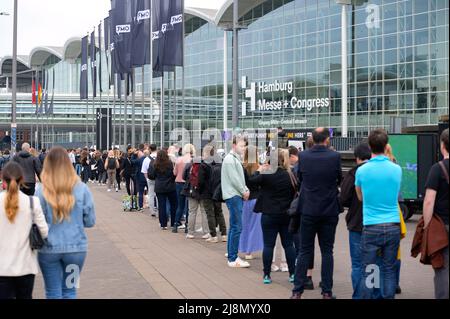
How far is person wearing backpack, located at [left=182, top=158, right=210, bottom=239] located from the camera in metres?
13.9

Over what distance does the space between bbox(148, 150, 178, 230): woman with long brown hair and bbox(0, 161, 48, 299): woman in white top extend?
31.4 ft

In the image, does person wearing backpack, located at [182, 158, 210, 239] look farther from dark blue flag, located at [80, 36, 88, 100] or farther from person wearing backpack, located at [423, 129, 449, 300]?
dark blue flag, located at [80, 36, 88, 100]

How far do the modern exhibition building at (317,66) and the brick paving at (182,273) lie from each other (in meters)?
18.6

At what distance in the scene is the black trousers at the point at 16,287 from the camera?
19.8ft

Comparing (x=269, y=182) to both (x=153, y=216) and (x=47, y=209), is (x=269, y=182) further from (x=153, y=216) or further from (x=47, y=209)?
(x=153, y=216)

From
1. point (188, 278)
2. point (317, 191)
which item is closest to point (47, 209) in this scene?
point (317, 191)

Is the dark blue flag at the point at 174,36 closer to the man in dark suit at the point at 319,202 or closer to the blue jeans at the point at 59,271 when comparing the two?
the man in dark suit at the point at 319,202

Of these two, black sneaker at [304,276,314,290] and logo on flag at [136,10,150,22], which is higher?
logo on flag at [136,10,150,22]

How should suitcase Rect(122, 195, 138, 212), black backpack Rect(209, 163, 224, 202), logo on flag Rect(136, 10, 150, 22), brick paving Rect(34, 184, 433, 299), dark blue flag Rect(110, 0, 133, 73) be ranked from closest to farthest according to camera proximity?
brick paving Rect(34, 184, 433, 299) < black backpack Rect(209, 163, 224, 202) < suitcase Rect(122, 195, 138, 212) < logo on flag Rect(136, 10, 150, 22) < dark blue flag Rect(110, 0, 133, 73)

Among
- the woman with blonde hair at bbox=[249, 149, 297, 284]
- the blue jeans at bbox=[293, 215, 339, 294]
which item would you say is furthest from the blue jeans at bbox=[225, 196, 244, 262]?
the blue jeans at bbox=[293, 215, 339, 294]

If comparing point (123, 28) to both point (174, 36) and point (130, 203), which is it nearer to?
point (174, 36)

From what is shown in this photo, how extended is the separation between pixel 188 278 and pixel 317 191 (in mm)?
2513

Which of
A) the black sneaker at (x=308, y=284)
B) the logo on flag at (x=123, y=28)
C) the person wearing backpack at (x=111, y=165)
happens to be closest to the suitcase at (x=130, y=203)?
the person wearing backpack at (x=111, y=165)

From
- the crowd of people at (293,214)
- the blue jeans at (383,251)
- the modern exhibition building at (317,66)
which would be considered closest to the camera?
the crowd of people at (293,214)
